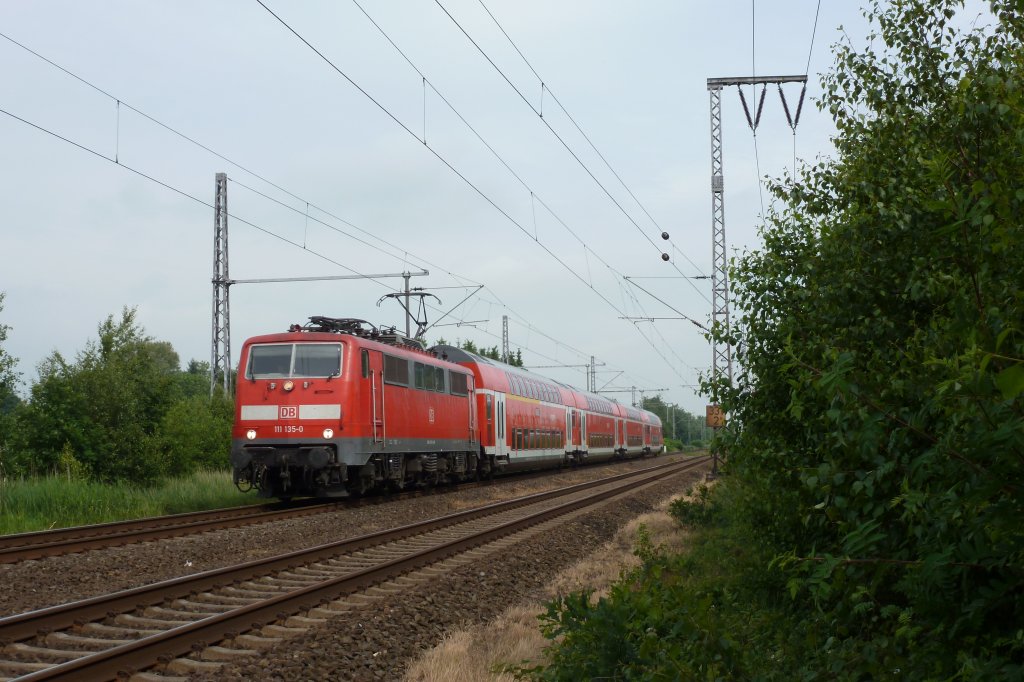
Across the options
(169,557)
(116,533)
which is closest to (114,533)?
(116,533)

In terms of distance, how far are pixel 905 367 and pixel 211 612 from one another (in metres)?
6.50

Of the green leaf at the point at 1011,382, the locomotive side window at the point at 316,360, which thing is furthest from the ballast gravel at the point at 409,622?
the locomotive side window at the point at 316,360

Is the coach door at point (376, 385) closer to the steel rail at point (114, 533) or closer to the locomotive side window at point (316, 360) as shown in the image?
the locomotive side window at point (316, 360)

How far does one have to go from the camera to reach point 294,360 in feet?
59.2

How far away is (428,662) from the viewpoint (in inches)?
273

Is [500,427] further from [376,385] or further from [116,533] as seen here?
[116,533]

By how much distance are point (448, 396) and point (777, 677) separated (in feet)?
63.0

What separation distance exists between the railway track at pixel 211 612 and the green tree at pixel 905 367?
4.04 m

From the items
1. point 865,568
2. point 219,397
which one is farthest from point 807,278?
point 219,397

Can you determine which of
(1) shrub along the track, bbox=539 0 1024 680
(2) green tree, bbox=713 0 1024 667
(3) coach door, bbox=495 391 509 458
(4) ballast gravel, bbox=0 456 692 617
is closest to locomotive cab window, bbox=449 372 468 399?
(3) coach door, bbox=495 391 509 458

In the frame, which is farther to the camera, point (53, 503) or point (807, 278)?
point (53, 503)

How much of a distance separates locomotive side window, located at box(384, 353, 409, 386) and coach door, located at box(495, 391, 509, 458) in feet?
25.8

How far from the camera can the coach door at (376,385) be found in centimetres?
1838

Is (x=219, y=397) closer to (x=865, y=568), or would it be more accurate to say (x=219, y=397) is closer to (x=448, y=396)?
(x=448, y=396)
